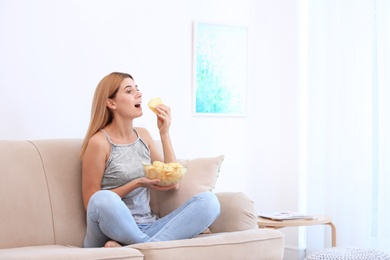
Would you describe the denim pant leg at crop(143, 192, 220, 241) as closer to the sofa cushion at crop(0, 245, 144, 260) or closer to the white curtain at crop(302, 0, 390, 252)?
the sofa cushion at crop(0, 245, 144, 260)

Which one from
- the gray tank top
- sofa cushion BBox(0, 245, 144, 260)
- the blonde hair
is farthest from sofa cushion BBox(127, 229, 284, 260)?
the blonde hair

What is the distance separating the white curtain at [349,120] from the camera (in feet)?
14.4

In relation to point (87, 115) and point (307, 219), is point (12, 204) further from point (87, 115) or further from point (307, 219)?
point (307, 219)

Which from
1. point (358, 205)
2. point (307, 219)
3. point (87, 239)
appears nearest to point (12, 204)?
point (87, 239)

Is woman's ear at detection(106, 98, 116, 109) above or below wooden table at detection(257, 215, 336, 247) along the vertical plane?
above

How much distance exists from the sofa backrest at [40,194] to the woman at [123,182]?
0.34ft

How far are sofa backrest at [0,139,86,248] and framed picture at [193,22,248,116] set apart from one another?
4.17 ft

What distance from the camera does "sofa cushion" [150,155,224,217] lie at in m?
3.56

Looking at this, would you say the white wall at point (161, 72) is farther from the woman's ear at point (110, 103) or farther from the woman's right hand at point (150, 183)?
the woman's right hand at point (150, 183)

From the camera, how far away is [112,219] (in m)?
3.06

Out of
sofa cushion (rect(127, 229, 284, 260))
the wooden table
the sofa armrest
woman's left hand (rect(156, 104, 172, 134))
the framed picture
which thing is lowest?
the wooden table

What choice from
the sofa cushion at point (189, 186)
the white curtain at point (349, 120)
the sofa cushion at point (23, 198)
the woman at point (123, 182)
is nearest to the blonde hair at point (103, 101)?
the woman at point (123, 182)

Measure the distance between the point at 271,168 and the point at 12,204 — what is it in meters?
2.25

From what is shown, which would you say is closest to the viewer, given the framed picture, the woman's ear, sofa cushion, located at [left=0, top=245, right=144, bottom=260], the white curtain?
sofa cushion, located at [left=0, top=245, right=144, bottom=260]
